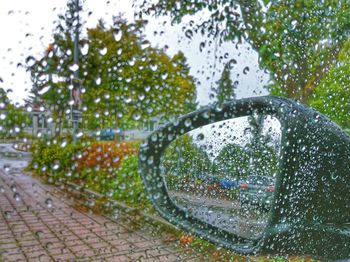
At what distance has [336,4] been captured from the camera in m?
1.25

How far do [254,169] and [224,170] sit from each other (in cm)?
8

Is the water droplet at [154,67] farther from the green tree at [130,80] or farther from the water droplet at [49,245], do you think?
the water droplet at [49,245]

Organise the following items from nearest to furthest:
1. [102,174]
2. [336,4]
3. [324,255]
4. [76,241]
→ 1. [324,255]
2. [102,174]
3. [336,4]
4. [76,241]

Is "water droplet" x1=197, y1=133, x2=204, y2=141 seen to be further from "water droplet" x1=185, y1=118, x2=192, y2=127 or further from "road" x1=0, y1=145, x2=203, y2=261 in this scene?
"road" x1=0, y1=145, x2=203, y2=261

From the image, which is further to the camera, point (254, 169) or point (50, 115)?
point (254, 169)

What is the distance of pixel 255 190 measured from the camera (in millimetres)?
847

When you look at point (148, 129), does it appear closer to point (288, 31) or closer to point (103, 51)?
point (103, 51)

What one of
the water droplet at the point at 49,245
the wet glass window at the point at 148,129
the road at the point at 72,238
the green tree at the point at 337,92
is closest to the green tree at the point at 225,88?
the wet glass window at the point at 148,129

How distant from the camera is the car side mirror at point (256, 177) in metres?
0.60

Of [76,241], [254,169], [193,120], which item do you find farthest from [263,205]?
[76,241]

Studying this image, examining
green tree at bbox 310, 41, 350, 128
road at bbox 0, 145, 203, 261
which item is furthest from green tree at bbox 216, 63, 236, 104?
road at bbox 0, 145, 203, 261

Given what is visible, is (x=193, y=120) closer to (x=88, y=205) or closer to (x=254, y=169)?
(x=254, y=169)

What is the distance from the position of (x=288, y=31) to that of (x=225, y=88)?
1.70ft

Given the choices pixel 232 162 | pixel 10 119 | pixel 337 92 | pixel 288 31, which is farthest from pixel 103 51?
pixel 337 92
